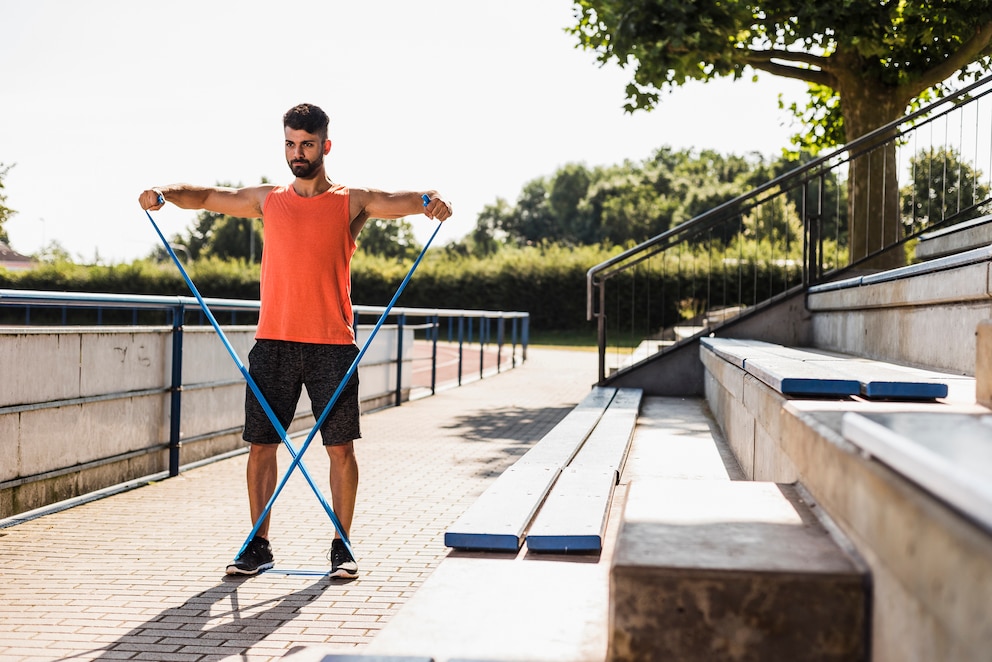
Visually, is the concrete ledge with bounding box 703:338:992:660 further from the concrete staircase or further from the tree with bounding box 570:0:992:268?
the tree with bounding box 570:0:992:268

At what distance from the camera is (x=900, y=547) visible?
164 cm

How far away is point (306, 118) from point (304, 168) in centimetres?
22

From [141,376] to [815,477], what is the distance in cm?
543

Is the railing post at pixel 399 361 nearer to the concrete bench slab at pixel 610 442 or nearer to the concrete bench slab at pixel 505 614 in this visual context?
the concrete bench slab at pixel 610 442

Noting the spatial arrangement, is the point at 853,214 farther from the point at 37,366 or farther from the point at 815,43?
the point at 37,366

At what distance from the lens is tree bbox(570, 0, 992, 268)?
11688mm

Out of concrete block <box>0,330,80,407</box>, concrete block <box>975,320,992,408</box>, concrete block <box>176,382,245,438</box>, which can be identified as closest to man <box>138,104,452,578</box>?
concrete block <box>0,330,80,407</box>

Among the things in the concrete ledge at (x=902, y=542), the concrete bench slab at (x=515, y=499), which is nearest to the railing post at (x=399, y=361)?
the concrete bench slab at (x=515, y=499)

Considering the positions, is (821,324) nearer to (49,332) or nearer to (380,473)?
(380,473)

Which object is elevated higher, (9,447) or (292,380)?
(292,380)

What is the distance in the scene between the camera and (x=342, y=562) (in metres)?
4.30

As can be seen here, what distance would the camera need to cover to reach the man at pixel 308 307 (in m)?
4.32

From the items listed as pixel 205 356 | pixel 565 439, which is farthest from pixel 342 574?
pixel 205 356

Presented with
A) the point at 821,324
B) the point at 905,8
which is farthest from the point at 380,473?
the point at 905,8
